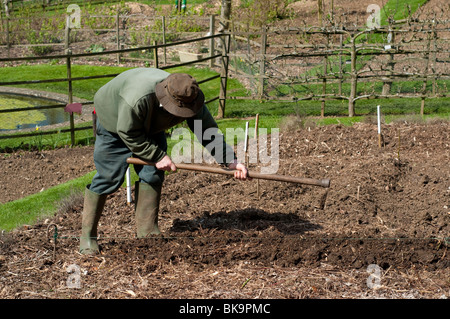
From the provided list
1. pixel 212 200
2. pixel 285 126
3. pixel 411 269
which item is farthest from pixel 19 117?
pixel 411 269

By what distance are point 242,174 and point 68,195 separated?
2691 millimetres

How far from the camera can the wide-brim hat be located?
462 cm

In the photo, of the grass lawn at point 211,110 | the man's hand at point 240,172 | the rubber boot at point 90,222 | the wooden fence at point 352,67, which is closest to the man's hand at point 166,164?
the man's hand at point 240,172

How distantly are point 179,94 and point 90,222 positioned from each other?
1462 millimetres

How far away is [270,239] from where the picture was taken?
209 inches

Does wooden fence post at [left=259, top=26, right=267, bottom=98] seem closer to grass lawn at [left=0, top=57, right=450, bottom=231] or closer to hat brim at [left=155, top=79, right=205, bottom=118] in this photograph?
grass lawn at [left=0, top=57, right=450, bottom=231]

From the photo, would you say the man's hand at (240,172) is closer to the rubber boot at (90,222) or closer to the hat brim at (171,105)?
the hat brim at (171,105)

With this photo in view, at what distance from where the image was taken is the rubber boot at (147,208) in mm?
5395

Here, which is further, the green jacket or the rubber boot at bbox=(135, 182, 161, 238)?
the rubber boot at bbox=(135, 182, 161, 238)

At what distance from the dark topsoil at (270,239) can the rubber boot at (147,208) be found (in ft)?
0.48

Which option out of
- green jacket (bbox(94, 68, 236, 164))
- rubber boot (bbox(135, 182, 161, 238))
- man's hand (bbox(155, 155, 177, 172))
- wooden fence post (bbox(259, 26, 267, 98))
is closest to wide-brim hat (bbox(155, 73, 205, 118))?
green jacket (bbox(94, 68, 236, 164))

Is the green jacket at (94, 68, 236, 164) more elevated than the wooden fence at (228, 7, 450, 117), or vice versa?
the green jacket at (94, 68, 236, 164)

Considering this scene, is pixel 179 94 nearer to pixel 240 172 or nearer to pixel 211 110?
pixel 240 172

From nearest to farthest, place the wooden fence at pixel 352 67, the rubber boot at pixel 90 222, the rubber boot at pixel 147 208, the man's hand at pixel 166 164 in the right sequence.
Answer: the man's hand at pixel 166 164 → the rubber boot at pixel 90 222 → the rubber boot at pixel 147 208 → the wooden fence at pixel 352 67
